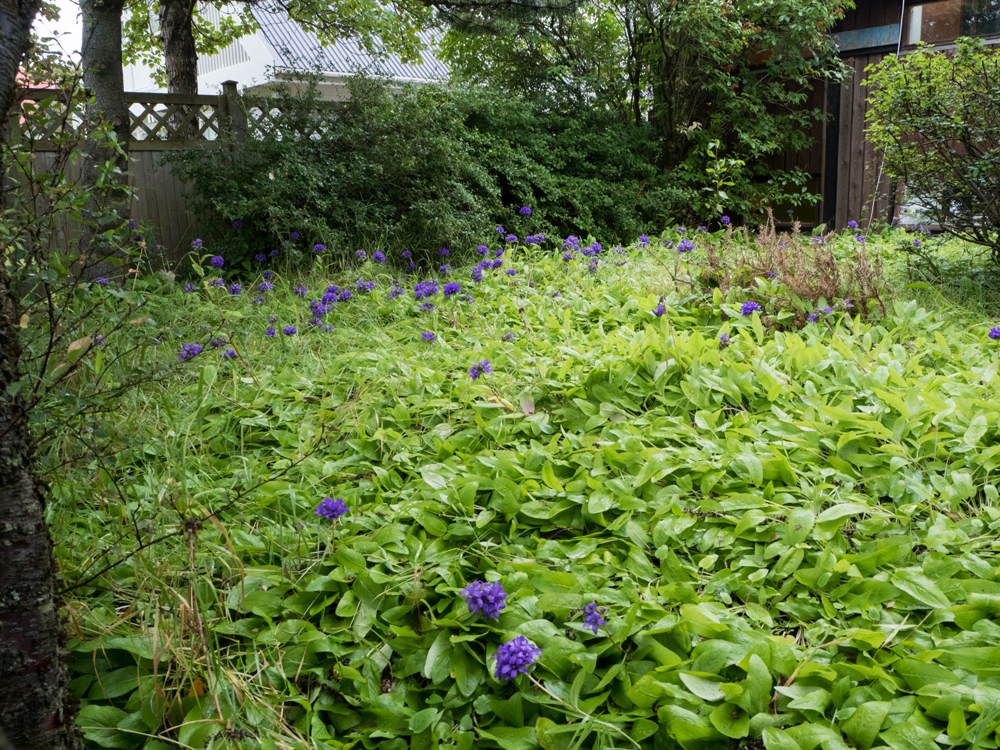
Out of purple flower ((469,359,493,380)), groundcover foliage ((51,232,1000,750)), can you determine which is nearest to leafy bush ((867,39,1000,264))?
groundcover foliage ((51,232,1000,750))

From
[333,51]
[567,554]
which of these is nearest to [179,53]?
[567,554]

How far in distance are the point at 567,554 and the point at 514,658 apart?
47cm

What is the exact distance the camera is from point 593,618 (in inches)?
59.1

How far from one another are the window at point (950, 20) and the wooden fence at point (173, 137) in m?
7.72

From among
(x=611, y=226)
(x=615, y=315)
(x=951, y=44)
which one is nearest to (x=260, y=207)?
(x=615, y=315)

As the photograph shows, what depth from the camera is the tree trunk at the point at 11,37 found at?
1.20 m

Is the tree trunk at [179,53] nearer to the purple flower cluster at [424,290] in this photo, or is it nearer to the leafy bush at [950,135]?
the purple flower cluster at [424,290]

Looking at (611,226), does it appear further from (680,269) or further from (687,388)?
(687,388)

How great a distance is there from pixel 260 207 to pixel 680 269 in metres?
3.07

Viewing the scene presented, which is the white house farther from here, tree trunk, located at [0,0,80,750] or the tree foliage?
tree trunk, located at [0,0,80,750]

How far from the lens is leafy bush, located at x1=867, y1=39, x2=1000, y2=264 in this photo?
4.47 m

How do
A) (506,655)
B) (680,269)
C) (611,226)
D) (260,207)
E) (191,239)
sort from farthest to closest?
(611,226) < (191,239) < (260,207) < (680,269) < (506,655)

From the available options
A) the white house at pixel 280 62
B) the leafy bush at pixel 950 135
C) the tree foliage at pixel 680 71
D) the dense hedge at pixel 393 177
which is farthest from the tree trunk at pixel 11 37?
the white house at pixel 280 62

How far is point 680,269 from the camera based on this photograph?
4410 millimetres
